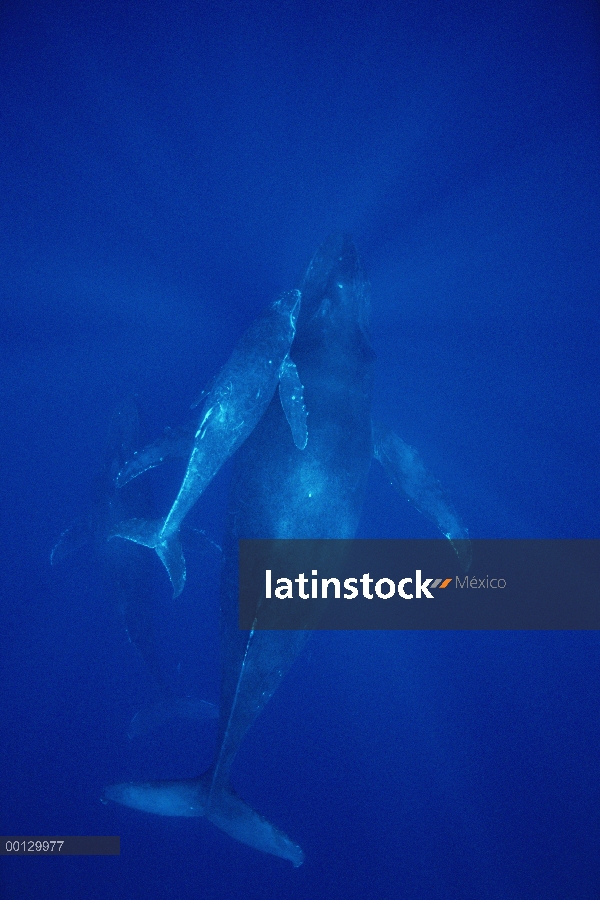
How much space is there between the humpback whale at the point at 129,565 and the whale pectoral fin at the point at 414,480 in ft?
16.0

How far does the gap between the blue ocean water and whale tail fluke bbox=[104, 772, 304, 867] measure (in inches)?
211

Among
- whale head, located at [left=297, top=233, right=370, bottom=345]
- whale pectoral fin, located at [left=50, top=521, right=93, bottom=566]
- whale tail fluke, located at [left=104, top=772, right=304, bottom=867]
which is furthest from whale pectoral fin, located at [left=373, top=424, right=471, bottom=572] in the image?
whale pectoral fin, located at [left=50, top=521, right=93, bottom=566]

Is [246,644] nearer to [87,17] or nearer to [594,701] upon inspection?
[594,701]

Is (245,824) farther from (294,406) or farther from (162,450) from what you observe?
(294,406)

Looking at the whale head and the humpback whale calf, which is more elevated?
the whale head

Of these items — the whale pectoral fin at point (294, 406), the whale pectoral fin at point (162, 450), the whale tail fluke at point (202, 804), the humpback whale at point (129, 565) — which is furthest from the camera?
the humpback whale at point (129, 565)

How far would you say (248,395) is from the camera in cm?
629

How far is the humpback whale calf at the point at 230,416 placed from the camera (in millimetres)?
6094

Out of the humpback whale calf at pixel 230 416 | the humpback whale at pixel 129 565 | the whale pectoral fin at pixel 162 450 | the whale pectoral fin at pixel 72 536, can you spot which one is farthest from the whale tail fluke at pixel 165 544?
the whale pectoral fin at pixel 72 536

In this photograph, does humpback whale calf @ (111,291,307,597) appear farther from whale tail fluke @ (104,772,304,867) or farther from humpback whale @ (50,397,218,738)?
humpback whale @ (50,397,218,738)

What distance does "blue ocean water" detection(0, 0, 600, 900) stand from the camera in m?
10.4

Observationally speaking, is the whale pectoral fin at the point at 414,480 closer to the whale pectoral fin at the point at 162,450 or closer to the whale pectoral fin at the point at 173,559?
the whale pectoral fin at the point at 162,450

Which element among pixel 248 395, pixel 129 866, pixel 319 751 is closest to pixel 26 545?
pixel 129 866

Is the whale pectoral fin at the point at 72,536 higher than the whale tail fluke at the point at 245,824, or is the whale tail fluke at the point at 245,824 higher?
the whale pectoral fin at the point at 72,536
